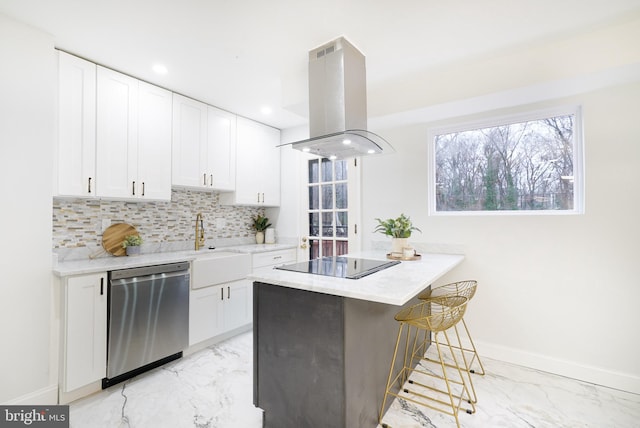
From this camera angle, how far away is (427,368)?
254 cm

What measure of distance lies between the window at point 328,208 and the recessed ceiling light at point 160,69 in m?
1.93

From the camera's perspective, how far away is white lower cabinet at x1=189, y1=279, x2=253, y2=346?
2.76 meters

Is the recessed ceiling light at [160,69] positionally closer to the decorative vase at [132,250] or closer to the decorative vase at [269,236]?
the decorative vase at [132,250]

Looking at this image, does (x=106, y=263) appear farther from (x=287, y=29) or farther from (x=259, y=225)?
(x=287, y=29)

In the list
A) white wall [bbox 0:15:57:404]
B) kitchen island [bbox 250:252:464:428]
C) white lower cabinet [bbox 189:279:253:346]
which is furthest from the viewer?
white lower cabinet [bbox 189:279:253:346]

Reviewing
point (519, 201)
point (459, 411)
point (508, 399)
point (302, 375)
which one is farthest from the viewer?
point (519, 201)

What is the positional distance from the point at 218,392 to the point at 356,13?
108 inches

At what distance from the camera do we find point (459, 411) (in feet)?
6.42

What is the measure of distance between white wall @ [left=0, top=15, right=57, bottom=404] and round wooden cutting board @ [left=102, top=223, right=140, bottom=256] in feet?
1.97

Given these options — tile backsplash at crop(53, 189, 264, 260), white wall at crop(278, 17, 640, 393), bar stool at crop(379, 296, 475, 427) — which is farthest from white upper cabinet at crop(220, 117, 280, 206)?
bar stool at crop(379, 296, 475, 427)

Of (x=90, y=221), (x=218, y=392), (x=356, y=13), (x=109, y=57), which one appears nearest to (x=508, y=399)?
(x=218, y=392)

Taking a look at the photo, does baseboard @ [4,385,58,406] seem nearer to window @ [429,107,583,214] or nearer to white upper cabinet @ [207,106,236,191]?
white upper cabinet @ [207,106,236,191]

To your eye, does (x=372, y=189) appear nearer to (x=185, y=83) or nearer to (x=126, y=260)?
(x=185, y=83)

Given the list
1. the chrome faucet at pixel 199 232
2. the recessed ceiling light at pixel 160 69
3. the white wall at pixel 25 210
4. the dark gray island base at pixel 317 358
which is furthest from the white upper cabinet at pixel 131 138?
the dark gray island base at pixel 317 358
